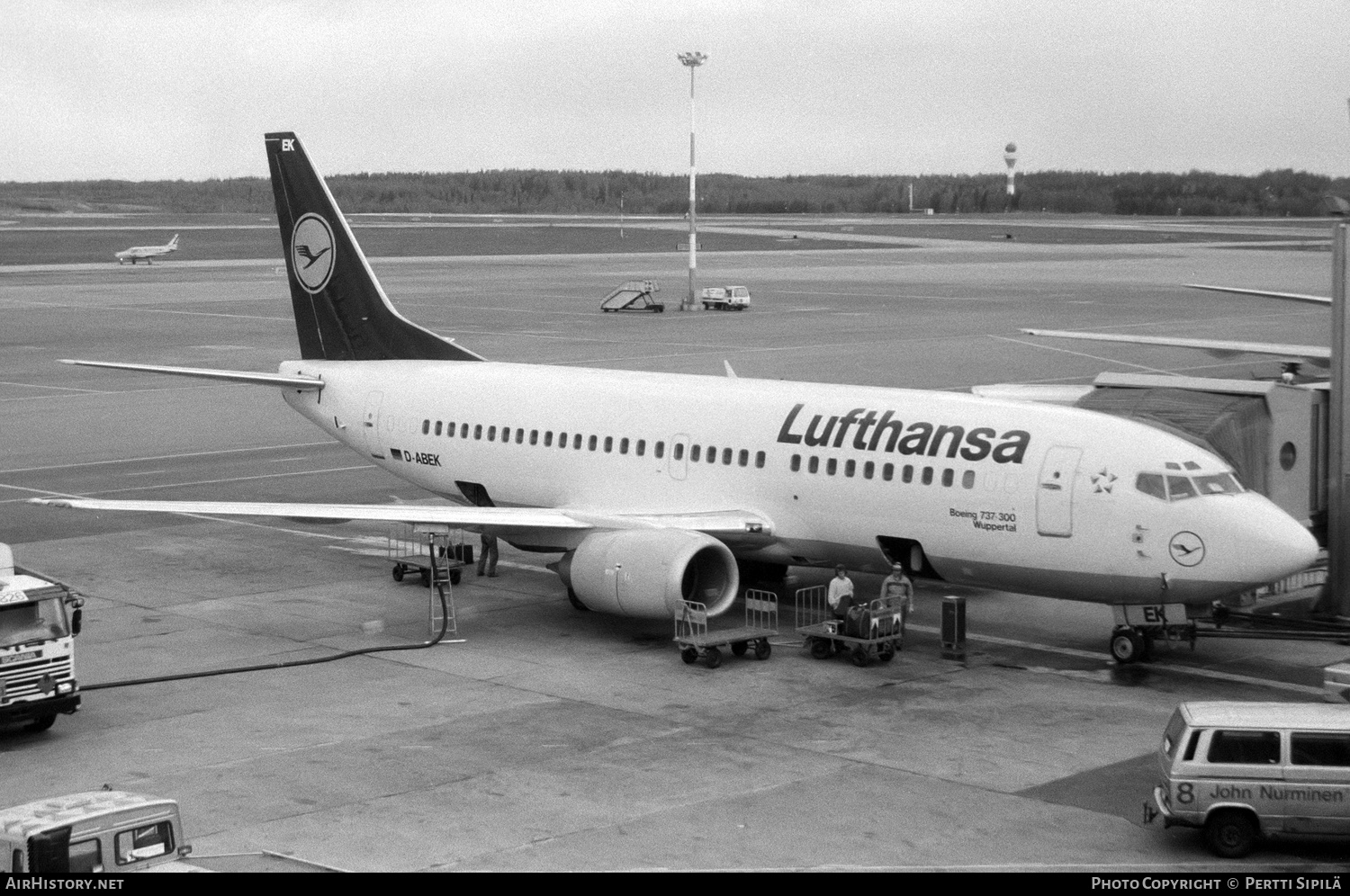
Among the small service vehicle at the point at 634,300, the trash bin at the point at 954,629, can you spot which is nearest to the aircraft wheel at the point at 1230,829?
the trash bin at the point at 954,629

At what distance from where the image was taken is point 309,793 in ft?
66.6

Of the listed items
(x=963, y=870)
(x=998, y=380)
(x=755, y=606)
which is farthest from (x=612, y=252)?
(x=963, y=870)

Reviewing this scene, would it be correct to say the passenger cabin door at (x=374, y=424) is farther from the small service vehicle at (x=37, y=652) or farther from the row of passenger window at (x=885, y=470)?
the small service vehicle at (x=37, y=652)

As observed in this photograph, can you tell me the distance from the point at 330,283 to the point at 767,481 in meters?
12.8

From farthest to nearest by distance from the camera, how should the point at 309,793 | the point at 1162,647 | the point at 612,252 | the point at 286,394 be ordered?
1. the point at 612,252
2. the point at 286,394
3. the point at 1162,647
4. the point at 309,793

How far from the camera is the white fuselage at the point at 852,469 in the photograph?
2548cm

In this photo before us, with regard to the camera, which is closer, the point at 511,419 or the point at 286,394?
the point at 511,419

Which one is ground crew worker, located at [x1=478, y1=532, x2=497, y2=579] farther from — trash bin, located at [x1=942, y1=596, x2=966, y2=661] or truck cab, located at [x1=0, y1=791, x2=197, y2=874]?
truck cab, located at [x1=0, y1=791, x2=197, y2=874]

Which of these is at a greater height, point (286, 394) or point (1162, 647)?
point (286, 394)

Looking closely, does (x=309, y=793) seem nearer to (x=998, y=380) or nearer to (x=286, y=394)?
(x=286, y=394)

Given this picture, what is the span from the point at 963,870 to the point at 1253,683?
9.84 m

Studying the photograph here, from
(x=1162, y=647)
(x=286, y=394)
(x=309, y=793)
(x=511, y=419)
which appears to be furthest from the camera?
(x=286, y=394)

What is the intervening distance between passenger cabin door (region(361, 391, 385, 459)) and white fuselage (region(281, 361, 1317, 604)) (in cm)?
6

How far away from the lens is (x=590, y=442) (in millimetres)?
32375
